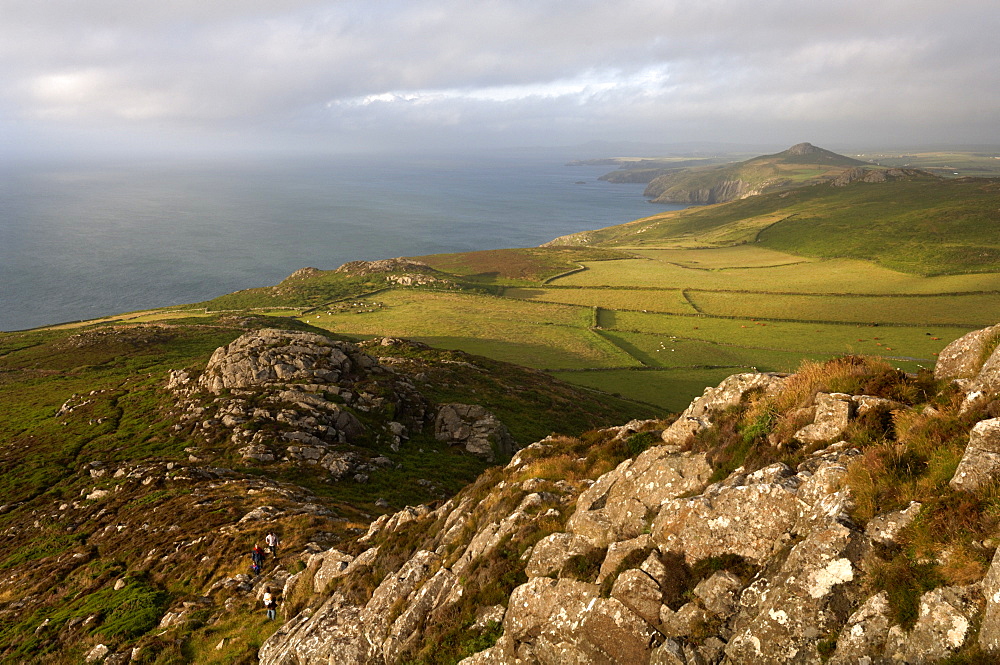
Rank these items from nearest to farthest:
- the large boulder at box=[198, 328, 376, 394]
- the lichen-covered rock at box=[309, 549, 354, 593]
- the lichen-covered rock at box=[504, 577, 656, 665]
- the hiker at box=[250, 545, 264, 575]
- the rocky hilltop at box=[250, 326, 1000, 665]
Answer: the rocky hilltop at box=[250, 326, 1000, 665], the lichen-covered rock at box=[504, 577, 656, 665], the lichen-covered rock at box=[309, 549, 354, 593], the hiker at box=[250, 545, 264, 575], the large boulder at box=[198, 328, 376, 394]

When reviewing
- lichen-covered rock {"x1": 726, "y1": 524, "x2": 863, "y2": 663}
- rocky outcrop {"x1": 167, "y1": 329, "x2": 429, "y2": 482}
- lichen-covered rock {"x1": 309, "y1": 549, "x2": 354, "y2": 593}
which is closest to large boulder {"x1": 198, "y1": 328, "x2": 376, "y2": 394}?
rocky outcrop {"x1": 167, "y1": 329, "x2": 429, "y2": 482}

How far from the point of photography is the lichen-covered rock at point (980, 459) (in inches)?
321

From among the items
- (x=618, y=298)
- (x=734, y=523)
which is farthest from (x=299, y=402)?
(x=618, y=298)

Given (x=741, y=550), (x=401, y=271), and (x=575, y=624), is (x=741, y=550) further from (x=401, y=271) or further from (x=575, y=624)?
(x=401, y=271)

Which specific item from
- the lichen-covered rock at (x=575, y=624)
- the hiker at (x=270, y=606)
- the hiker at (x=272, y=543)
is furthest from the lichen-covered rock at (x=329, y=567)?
the lichen-covered rock at (x=575, y=624)

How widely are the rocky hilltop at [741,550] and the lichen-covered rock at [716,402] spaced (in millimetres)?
72

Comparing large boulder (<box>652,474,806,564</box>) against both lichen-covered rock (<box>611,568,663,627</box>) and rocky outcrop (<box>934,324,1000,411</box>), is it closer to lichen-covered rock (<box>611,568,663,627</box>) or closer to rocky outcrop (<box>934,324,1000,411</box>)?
lichen-covered rock (<box>611,568,663,627</box>)

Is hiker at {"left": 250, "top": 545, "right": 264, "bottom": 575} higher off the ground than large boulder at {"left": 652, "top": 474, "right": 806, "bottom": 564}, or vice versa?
large boulder at {"left": 652, "top": 474, "right": 806, "bottom": 564}

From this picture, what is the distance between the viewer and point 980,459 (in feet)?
27.3

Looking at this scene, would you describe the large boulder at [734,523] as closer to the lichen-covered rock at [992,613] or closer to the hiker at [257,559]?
the lichen-covered rock at [992,613]

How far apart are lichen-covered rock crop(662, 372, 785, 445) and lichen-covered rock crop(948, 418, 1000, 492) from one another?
632 centimetres

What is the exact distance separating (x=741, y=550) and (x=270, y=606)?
17806 mm

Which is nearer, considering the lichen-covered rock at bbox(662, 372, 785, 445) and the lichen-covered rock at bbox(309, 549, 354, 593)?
the lichen-covered rock at bbox(662, 372, 785, 445)

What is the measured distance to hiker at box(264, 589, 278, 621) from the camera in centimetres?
1912
